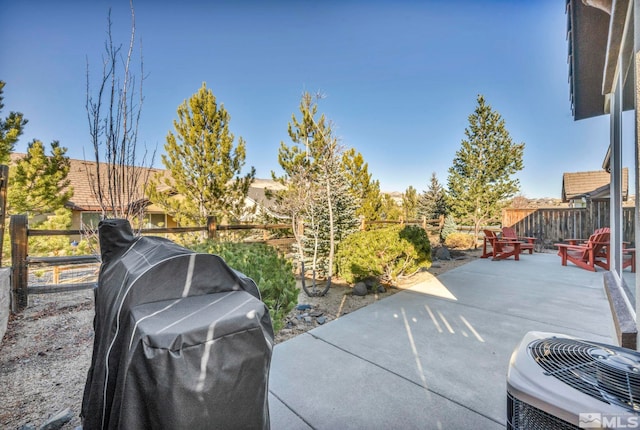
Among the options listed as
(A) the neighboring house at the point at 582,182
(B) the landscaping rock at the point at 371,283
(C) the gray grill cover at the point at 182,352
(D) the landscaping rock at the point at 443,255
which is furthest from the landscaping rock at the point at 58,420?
(A) the neighboring house at the point at 582,182

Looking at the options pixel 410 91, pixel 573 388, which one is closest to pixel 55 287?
pixel 573 388

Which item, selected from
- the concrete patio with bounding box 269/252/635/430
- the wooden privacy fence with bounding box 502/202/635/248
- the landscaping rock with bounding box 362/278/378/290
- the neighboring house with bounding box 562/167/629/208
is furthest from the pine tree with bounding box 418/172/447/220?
the landscaping rock with bounding box 362/278/378/290

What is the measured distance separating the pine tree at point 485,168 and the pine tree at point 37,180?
14.2 m

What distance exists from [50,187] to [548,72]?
1370 cm

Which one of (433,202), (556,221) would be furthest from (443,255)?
(433,202)

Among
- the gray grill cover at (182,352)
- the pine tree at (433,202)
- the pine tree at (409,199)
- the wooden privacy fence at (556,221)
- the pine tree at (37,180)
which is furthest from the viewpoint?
the pine tree at (409,199)

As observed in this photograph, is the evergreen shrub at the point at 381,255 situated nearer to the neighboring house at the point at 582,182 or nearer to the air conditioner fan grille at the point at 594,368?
the air conditioner fan grille at the point at 594,368

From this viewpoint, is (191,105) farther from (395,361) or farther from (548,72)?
(548,72)

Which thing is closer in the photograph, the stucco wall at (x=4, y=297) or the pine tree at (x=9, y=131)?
the stucco wall at (x=4, y=297)

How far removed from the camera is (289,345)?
9.78ft

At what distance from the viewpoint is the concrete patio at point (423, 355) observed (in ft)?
6.39

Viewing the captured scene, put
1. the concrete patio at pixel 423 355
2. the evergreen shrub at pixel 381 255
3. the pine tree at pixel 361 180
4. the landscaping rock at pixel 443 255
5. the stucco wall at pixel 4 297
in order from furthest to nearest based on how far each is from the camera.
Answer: the pine tree at pixel 361 180 < the landscaping rock at pixel 443 255 < the evergreen shrub at pixel 381 255 < the stucco wall at pixel 4 297 < the concrete patio at pixel 423 355

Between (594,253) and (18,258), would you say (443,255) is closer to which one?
(594,253)

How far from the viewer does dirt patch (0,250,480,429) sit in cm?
212
